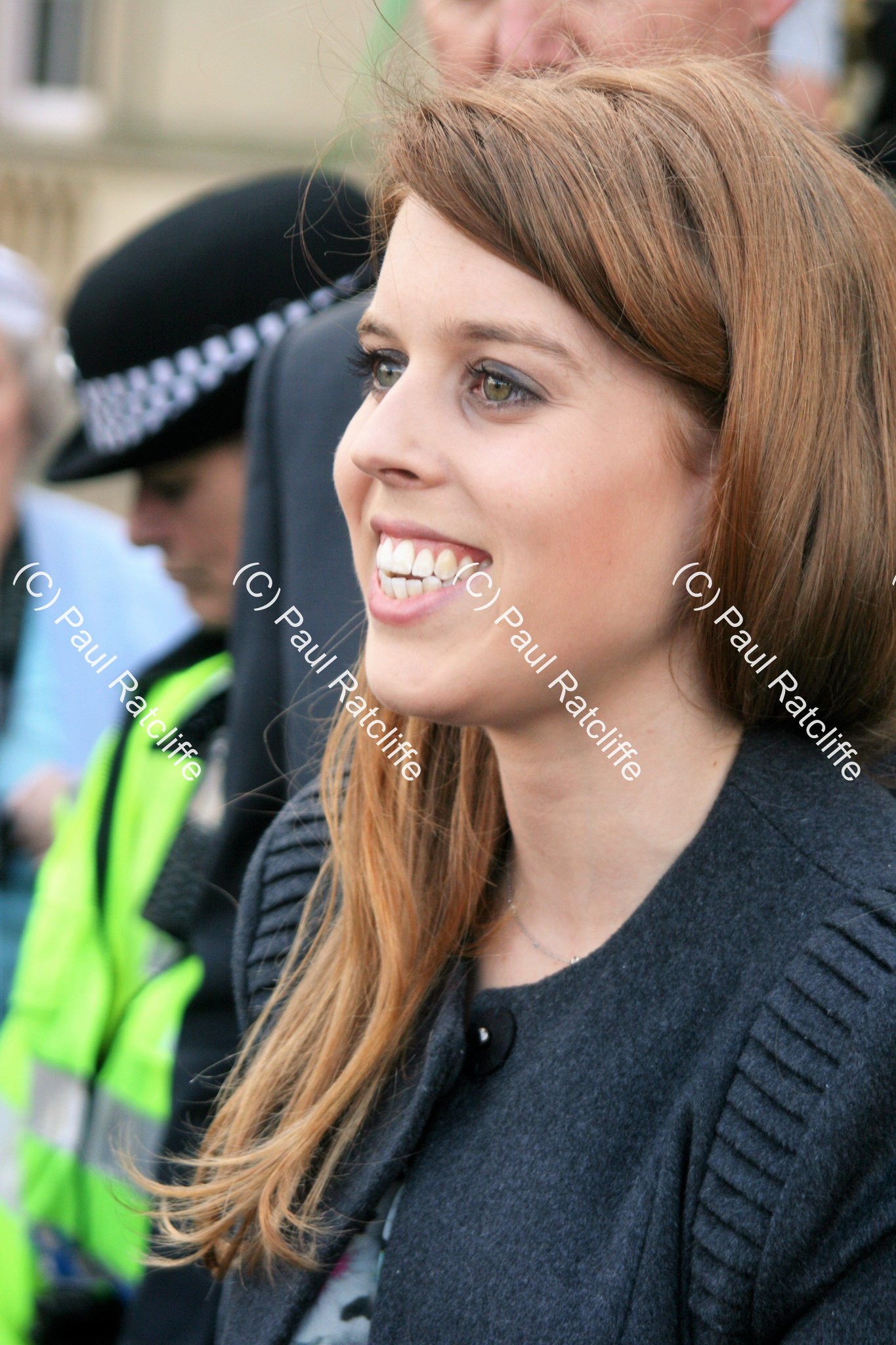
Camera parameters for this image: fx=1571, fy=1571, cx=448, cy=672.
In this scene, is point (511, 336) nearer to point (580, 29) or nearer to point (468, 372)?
point (468, 372)

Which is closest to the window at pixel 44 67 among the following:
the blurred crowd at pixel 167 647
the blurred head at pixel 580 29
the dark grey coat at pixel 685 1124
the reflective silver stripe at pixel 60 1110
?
the blurred crowd at pixel 167 647

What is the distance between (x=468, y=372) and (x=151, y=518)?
1543 mm

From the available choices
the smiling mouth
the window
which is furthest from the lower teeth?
the window

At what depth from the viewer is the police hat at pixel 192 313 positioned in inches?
107

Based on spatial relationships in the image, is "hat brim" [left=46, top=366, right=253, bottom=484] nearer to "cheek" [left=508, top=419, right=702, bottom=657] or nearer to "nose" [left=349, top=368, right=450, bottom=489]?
"nose" [left=349, top=368, right=450, bottom=489]

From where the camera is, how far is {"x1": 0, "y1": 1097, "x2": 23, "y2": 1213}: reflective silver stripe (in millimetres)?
2486

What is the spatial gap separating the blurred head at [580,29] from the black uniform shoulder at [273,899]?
92 cm

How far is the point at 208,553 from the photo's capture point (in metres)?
2.91

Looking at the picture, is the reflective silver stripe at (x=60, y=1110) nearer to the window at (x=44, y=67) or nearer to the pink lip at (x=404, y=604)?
the pink lip at (x=404, y=604)

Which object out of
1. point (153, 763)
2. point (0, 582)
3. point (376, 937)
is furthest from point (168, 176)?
point (376, 937)

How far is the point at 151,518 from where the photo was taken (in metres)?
2.95

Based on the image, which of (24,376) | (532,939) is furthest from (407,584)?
(24,376)

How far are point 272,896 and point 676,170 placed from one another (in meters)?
0.98

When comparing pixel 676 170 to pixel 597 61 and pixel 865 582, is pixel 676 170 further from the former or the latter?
pixel 865 582
